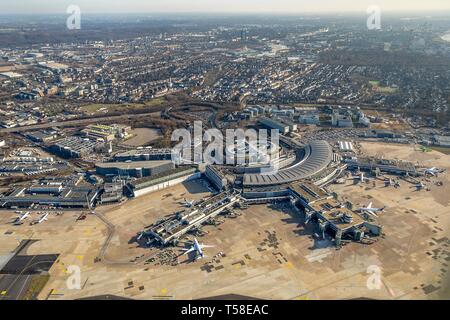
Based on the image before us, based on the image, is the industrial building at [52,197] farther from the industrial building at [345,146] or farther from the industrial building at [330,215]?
the industrial building at [345,146]

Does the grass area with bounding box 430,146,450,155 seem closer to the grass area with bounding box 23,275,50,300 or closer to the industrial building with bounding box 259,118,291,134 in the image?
the industrial building with bounding box 259,118,291,134

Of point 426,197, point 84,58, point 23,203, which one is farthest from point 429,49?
point 23,203

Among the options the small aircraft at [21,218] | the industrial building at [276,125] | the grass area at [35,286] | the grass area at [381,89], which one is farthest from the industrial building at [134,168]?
the grass area at [381,89]

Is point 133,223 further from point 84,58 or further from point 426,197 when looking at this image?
point 84,58

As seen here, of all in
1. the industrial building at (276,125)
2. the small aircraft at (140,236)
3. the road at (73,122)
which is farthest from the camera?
the road at (73,122)

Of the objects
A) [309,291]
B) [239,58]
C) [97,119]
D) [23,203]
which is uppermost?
[239,58]
